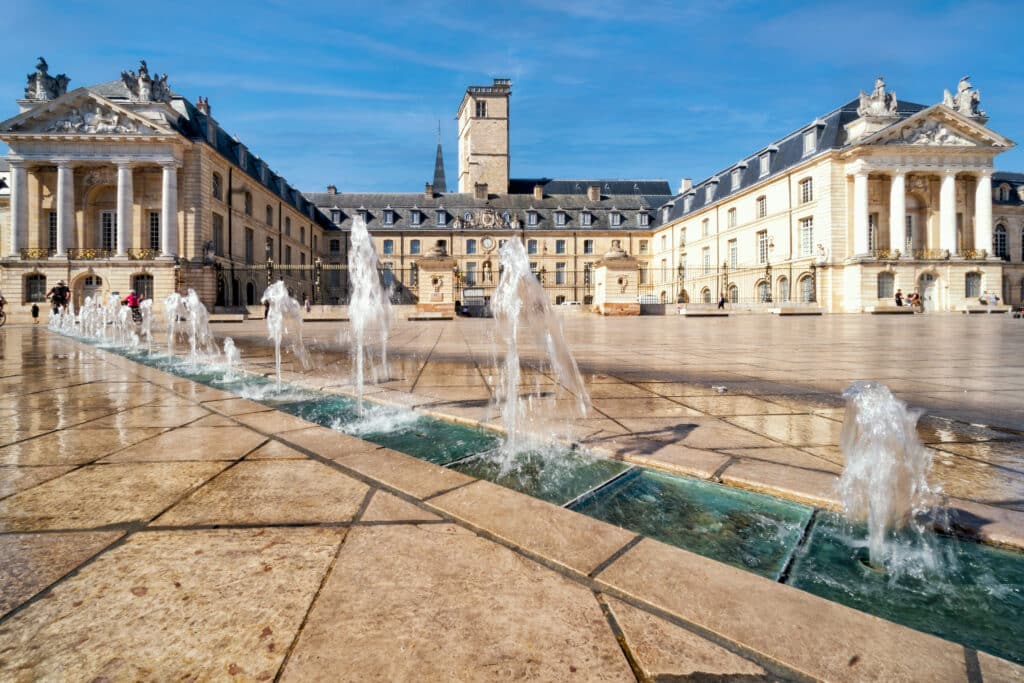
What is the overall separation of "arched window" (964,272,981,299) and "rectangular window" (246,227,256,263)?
4880 centimetres

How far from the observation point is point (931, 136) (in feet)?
97.8

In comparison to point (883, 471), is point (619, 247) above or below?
above

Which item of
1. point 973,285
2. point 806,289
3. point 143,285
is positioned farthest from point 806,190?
point 143,285

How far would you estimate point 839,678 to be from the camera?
931 millimetres

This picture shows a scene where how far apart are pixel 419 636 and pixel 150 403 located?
3.76 meters

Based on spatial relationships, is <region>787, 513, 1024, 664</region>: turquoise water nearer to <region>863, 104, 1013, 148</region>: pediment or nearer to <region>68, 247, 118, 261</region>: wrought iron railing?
<region>68, 247, 118, 261</region>: wrought iron railing

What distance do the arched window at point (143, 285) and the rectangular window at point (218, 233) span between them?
3991 mm

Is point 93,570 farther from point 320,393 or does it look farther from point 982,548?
point 320,393

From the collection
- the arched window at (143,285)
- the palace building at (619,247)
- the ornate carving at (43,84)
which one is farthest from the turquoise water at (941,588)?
the ornate carving at (43,84)

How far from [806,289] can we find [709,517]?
35.5 metres

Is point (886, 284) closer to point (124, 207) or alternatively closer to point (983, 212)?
point (983, 212)

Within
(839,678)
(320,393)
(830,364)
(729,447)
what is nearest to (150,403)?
(320,393)

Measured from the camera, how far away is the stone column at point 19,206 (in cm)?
2720

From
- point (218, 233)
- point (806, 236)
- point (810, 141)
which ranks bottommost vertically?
point (806, 236)
